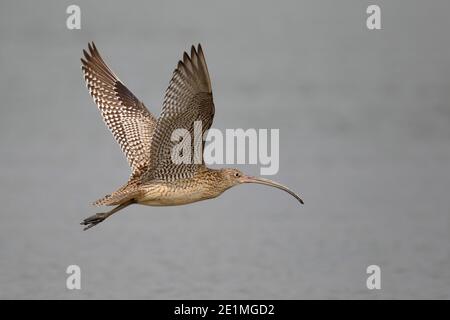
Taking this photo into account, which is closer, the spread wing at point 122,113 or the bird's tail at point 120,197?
the bird's tail at point 120,197

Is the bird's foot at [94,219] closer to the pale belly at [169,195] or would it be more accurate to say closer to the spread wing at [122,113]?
the pale belly at [169,195]

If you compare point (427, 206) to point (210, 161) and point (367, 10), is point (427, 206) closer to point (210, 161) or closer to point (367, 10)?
point (210, 161)

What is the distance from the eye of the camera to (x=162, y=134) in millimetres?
9586

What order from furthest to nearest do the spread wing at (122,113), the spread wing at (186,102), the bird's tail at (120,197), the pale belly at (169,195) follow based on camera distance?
the spread wing at (122,113) < the pale belly at (169,195) < the bird's tail at (120,197) < the spread wing at (186,102)

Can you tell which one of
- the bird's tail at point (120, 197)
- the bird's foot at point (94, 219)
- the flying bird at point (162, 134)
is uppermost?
the flying bird at point (162, 134)

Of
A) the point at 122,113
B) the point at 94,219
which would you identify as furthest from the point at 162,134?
the point at 122,113

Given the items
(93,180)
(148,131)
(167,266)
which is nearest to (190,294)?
(167,266)

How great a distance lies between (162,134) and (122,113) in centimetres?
146

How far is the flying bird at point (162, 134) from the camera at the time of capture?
363 inches

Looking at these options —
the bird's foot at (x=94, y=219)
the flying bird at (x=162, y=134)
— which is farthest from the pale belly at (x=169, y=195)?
the bird's foot at (x=94, y=219)

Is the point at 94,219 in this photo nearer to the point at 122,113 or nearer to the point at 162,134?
the point at 162,134

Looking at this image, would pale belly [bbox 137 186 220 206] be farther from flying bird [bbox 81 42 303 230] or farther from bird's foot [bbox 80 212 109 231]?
bird's foot [bbox 80 212 109 231]

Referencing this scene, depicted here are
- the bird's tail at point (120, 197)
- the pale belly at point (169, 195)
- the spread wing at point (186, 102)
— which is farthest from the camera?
the pale belly at point (169, 195)

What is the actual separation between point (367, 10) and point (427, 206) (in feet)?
16.3
